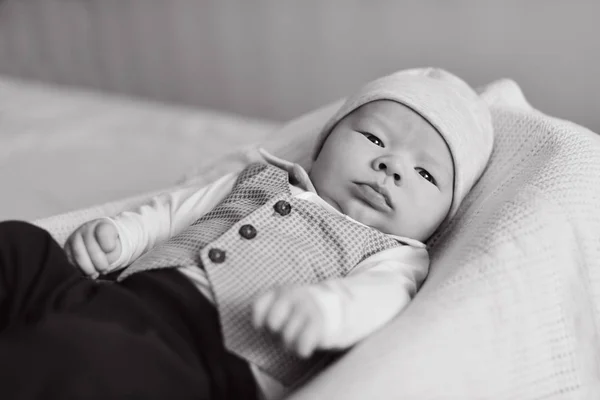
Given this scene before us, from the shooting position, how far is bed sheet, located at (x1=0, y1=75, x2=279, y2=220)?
1369mm

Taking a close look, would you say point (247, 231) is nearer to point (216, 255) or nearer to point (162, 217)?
point (216, 255)

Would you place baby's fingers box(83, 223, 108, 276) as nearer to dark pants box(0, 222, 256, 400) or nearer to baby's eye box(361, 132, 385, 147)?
dark pants box(0, 222, 256, 400)

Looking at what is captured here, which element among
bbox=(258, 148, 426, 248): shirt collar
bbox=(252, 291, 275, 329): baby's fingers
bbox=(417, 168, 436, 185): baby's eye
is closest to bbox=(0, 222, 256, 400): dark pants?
bbox=(252, 291, 275, 329): baby's fingers

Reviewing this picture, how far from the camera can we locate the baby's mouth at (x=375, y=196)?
3.05ft

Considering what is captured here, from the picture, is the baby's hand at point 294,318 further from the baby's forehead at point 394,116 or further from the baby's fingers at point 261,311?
the baby's forehead at point 394,116

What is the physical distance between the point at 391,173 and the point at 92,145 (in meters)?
0.94

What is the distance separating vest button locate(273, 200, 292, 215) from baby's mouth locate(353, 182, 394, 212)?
0.11m

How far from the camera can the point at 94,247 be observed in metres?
0.87

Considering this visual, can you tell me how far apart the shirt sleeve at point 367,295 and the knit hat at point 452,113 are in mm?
171

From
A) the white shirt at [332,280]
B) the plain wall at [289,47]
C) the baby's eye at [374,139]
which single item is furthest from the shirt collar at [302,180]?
the plain wall at [289,47]

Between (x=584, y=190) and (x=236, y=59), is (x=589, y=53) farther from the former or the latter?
(x=236, y=59)

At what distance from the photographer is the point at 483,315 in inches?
28.6

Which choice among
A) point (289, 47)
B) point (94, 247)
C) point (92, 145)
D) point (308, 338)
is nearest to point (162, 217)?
point (94, 247)

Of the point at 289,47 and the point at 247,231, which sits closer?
the point at 247,231
